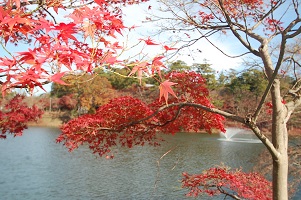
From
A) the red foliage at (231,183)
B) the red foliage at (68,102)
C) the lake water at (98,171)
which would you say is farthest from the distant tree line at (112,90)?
the red foliage at (231,183)

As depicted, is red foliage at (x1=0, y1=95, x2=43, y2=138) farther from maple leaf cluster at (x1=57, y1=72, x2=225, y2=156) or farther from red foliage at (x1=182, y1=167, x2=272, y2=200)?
red foliage at (x1=182, y1=167, x2=272, y2=200)

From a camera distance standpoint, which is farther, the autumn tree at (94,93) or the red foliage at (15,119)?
the autumn tree at (94,93)

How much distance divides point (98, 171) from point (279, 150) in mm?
8416

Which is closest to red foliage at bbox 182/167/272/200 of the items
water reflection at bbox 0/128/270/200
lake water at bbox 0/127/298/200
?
lake water at bbox 0/127/298/200

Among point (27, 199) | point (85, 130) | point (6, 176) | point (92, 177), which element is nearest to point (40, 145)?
point (6, 176)

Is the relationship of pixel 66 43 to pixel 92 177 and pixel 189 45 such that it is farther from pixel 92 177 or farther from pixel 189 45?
pixel 92 177

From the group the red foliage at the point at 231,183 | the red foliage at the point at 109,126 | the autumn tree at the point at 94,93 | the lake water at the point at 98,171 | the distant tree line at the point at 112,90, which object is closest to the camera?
the red foliage at the point at 109,126

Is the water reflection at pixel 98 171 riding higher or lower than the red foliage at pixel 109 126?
lower

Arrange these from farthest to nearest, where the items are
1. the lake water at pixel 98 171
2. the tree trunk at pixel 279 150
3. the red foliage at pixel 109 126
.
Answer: the lake water at pixel 98 171
the red foliage at pixel 109 126
the tree trunk at pixel 279 150

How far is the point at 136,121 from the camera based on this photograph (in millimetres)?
3305

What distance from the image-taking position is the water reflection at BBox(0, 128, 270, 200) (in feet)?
27.2

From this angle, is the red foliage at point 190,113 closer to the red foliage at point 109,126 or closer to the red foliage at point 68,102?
the red foliage at point 109,126

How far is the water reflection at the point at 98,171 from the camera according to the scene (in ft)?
27.2

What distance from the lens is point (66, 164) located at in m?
11.4
